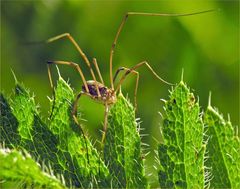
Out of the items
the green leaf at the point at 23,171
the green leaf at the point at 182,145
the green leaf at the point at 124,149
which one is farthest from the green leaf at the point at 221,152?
the green leaf at the point at 23,171

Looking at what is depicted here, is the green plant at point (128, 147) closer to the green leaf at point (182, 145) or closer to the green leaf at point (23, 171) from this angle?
the green leaf at point (182, 145)

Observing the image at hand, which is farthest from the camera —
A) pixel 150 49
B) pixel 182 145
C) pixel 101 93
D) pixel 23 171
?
pixel 150 49

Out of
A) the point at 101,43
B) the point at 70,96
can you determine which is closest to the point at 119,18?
the point at 101,43

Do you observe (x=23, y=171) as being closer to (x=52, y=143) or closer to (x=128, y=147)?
(x=52, y=143)

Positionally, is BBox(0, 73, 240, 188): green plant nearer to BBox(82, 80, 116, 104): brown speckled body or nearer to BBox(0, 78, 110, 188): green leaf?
BBox(0, 78, 110, 188): green leaf

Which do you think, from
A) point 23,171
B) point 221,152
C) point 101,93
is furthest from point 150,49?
point 23,171

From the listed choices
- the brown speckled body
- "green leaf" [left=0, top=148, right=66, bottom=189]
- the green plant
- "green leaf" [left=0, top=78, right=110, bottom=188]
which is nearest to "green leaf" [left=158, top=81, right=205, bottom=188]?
the green plant

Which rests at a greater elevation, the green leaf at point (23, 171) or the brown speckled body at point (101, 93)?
the green leaf at point (23, 171)
